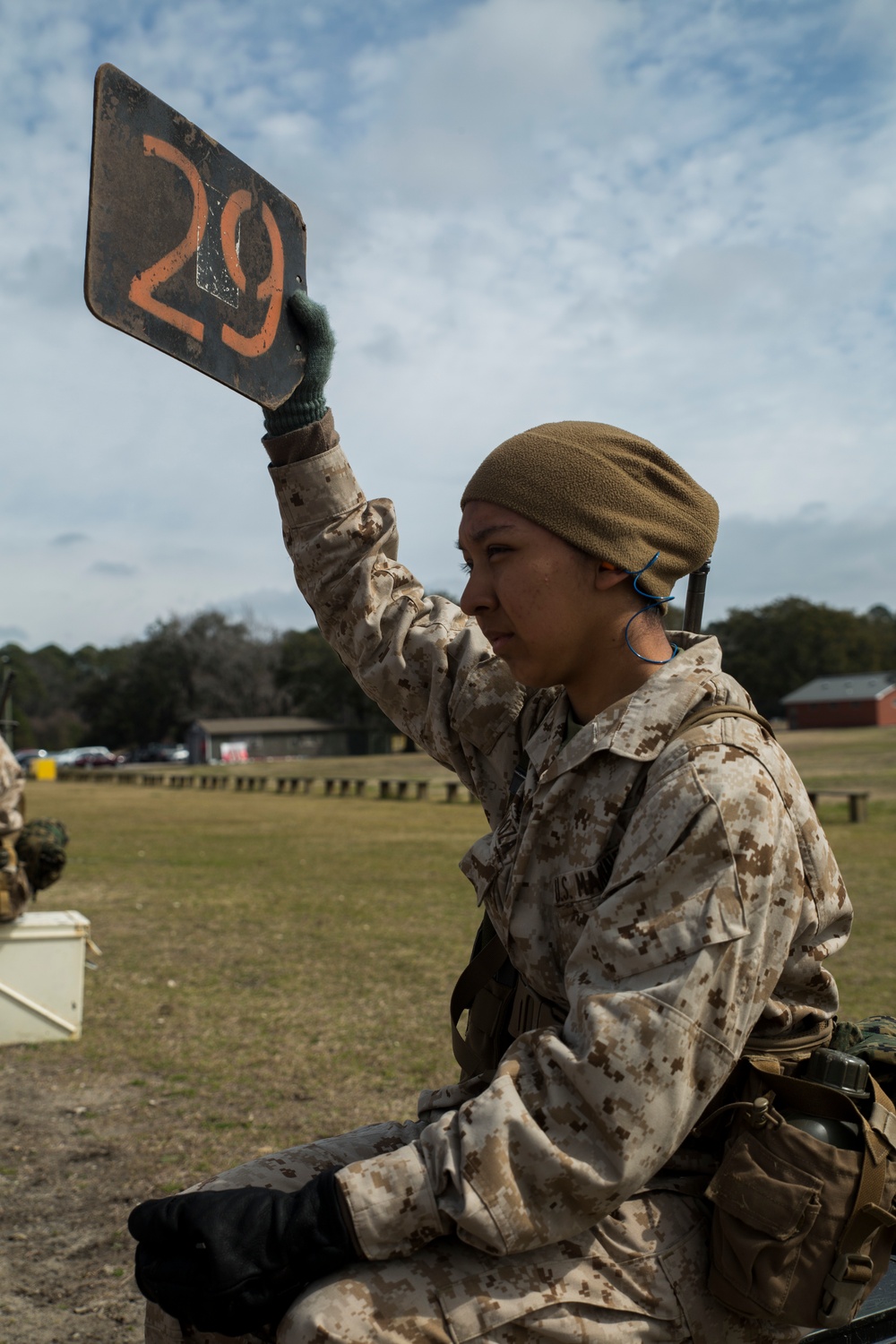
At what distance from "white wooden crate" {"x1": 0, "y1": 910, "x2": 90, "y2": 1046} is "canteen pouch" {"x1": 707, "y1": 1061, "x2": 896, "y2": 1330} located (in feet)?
17.0

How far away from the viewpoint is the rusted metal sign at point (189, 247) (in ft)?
6.40

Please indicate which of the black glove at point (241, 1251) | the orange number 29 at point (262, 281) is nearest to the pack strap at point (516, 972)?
the black glove at point (241, 1251)

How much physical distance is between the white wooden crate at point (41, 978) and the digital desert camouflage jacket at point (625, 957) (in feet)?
15.5

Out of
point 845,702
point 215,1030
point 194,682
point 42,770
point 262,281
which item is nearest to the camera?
point 262,281

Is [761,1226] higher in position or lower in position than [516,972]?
lower

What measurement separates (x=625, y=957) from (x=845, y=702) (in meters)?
86.0

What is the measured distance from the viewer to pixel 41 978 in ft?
21.0

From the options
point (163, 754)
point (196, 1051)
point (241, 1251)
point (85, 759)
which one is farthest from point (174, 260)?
point (163, 754)

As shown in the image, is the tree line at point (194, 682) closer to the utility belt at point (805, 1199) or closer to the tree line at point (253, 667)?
the tree line at point (253, 667)

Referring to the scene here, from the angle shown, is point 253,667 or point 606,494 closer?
point 606,494

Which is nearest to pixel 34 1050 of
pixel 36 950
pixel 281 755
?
pixel 36 950

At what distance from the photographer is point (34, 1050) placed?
6281 millimetres

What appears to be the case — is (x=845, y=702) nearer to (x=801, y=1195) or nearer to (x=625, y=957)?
(x=801, y=1195)

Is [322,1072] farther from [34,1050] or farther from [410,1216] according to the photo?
[410,1216]
